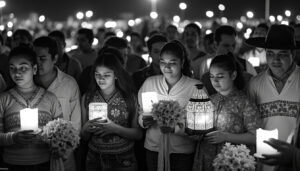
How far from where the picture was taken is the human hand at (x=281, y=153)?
3619mm

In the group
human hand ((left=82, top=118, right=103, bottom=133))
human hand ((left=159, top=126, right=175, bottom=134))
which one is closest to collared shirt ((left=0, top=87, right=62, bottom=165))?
human hand ((left=82, top=118, right=103, bottom=133))

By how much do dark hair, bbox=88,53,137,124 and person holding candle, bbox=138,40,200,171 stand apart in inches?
5.6

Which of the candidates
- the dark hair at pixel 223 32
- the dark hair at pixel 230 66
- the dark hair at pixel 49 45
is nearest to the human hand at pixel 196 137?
the dark hair at pixel 230 66

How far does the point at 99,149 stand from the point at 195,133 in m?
1.30

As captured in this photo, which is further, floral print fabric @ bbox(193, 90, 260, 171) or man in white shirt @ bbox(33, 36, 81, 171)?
man in white shirt @ bbox(33, 36, 81, 171)

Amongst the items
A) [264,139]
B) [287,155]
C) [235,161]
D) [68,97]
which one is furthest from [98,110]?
[287,155]

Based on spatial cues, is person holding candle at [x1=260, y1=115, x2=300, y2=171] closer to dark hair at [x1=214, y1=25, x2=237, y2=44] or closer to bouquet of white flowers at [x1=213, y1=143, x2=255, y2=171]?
bouquet of white flowers at [x1=213, y1=143, x2=255, y2=171]

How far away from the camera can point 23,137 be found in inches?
180

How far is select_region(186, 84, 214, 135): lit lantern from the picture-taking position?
472 cm

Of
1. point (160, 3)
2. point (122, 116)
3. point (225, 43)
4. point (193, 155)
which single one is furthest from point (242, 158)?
point (160, 3)

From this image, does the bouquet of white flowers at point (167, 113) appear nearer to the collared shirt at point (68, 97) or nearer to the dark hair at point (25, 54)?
the collared shirt at point (68, 97)

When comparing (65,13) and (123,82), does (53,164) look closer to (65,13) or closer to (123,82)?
(123,82)

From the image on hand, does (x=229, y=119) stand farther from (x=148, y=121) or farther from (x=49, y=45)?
(x=49, y=45)

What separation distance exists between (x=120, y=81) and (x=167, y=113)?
3.52 feet
